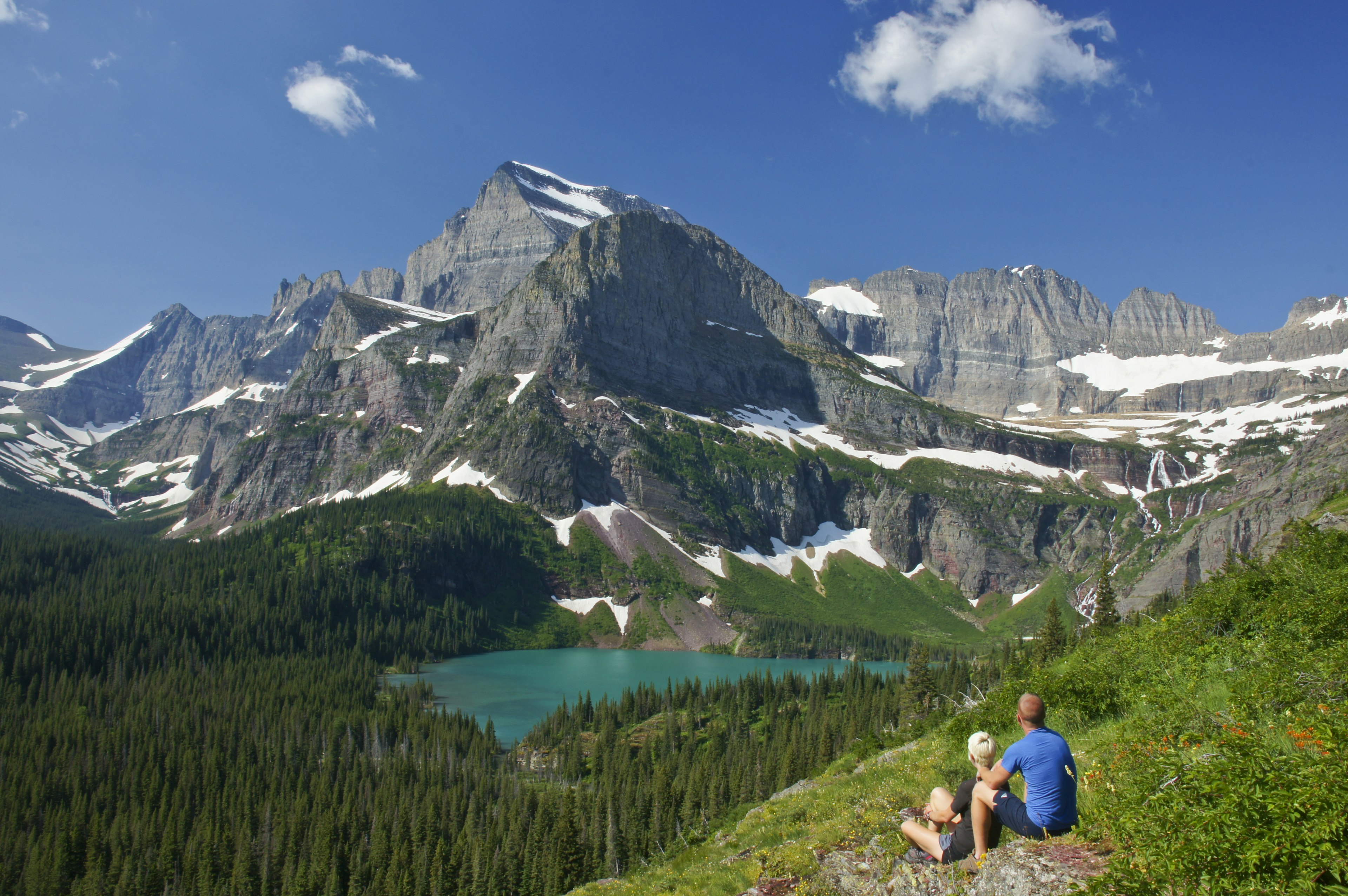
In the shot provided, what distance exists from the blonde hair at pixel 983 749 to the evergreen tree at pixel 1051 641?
50821 millimetres

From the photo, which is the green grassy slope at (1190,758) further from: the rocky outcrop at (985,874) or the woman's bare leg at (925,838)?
the woman's bare leg at (925,838)

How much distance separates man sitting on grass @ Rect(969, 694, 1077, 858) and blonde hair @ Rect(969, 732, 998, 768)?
0.17 meters

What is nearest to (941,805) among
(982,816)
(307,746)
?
(982,816)

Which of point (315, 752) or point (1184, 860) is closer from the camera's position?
point (1184, 860)

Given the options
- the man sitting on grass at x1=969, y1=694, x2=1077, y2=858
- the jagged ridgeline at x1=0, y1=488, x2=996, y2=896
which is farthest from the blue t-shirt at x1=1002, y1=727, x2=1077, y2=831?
the jagged ridgeline at x1=0, y1=488, x2=996, y2=896

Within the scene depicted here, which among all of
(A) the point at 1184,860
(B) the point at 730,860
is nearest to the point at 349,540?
(B) the point at 730,860

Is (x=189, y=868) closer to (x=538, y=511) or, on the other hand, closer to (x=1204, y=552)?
(x=538, y=511)

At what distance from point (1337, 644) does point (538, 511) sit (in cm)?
18805

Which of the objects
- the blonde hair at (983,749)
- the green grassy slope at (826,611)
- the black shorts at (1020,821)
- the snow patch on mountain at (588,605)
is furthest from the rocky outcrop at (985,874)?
the green grassy slope at (826,611)

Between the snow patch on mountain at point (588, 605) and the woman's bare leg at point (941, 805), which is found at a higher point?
the woman's bare leg at point (941, 805)

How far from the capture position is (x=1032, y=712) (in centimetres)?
1063

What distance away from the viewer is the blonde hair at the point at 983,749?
10547mm

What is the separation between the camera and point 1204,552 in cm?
15850

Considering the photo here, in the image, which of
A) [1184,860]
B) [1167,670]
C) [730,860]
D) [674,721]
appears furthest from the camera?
[674,721]
